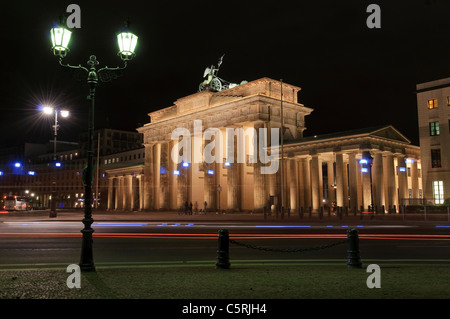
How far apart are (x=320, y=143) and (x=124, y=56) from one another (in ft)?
139

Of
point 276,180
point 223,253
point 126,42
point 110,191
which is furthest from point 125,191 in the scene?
point 223,253

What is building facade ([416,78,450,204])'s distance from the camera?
46.4 metres

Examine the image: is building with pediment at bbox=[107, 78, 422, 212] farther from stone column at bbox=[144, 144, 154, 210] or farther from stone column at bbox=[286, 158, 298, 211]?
stone column at bbox=[144, 144, 154, 210]

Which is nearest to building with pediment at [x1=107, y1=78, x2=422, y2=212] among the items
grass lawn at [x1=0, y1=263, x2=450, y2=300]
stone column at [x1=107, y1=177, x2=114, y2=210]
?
stone column at [x1=107, y1=177, x2=114, y2=210]

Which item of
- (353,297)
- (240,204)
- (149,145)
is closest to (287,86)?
(240,204)

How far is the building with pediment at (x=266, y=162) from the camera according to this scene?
4891 cm

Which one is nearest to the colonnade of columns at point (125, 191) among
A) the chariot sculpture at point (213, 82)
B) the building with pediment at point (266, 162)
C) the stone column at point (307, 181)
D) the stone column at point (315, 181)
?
the building with pediment at point (266, 162)

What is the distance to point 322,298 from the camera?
22.8 feet

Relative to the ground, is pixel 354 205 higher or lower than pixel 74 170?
lower

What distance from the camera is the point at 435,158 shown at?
47.6m

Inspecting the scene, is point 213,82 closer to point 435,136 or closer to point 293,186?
point 293,186
